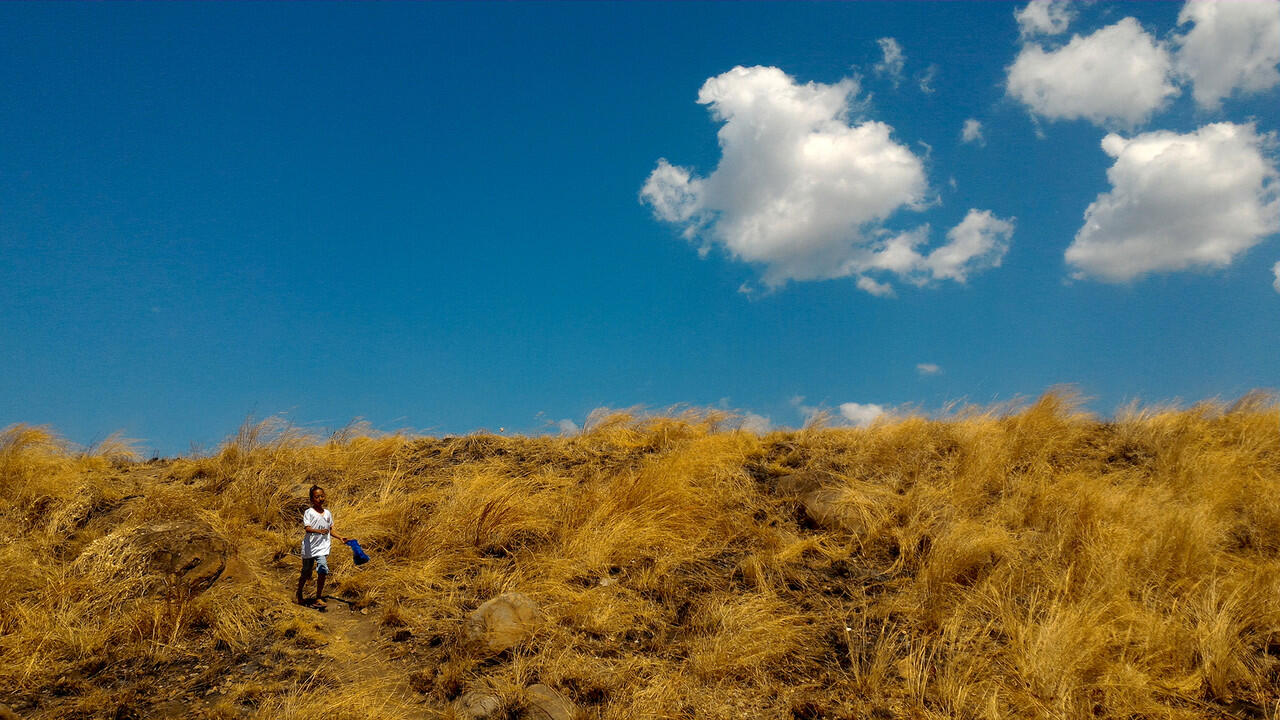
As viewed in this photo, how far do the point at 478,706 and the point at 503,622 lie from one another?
99 cm

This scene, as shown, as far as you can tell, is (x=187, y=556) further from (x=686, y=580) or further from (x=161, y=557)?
(x=686, y=580)

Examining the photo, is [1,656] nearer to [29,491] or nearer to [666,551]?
[29,491]

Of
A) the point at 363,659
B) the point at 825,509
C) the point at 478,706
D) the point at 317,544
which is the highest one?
the point at 825,509

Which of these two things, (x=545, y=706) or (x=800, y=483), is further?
(x=800, y=483)

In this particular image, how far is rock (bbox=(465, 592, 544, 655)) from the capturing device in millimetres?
6324

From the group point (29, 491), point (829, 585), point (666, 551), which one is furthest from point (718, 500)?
point (29, 491)

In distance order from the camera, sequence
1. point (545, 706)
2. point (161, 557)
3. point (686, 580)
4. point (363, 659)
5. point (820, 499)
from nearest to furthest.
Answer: point (545, 706) < point (363, 659) < point (161, 557) < point (686, 580) < point (820, 499)

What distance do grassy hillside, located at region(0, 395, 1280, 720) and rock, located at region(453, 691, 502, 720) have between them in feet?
0.15

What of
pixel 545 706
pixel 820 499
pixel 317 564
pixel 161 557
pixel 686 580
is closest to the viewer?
pixel 545 706

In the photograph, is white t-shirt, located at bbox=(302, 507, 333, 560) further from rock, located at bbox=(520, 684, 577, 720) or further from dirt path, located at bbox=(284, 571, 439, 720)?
rock, located at bbox=(520, 684, 577, 720)

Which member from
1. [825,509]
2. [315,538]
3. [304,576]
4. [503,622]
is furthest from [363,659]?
[825,509]

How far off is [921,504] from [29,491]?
1121 centimetres

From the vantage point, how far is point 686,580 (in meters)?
7.64

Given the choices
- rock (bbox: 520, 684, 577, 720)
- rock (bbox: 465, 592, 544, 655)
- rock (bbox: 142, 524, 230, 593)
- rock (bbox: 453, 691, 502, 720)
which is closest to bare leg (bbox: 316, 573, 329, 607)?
rock (bbox: 142, 524, 230, 593)
